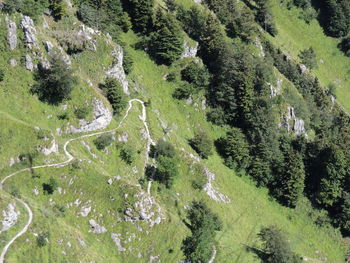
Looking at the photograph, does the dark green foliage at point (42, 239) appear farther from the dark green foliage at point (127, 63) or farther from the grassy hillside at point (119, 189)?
A: the dark green foliage at point (127, 63)

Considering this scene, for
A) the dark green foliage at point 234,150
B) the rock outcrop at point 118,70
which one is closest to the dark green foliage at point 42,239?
the rock outcrop at point 118,70

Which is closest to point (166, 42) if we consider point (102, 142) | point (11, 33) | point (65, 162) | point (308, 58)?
point (102, 142)

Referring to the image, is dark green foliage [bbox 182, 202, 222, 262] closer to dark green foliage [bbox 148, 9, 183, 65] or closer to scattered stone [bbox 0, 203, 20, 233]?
scattered stone [bbox 0, 203, 20, 233]

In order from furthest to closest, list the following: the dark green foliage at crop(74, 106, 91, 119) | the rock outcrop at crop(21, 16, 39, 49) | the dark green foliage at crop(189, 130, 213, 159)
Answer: the dark green foliage at crop(189, 130, 213, 159)
the dark green foliage at crop(74, 106, 91, 119)
the rock outcrop at crop(21, 16, 39, 49)

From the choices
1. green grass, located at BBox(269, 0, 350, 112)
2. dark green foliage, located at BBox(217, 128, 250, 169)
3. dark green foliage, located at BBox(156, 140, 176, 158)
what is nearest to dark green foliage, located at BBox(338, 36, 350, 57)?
green grass, located at BBox(269, 0, 350, 112)

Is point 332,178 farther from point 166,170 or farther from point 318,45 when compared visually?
point 318,45
